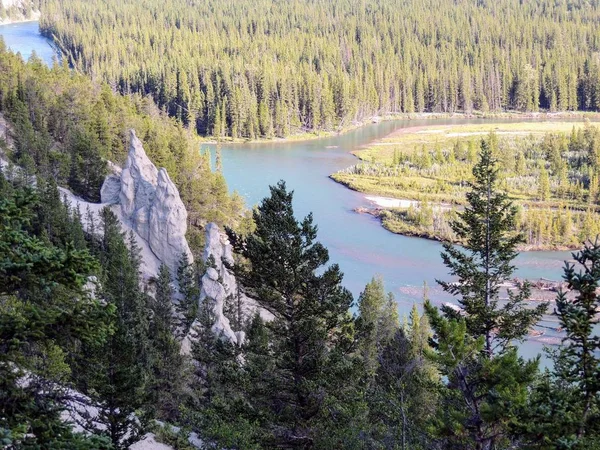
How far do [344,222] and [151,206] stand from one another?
31546 millimetres

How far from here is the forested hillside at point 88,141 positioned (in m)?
56.8

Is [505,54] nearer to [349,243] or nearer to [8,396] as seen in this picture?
[349,243]

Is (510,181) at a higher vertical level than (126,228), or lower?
lower

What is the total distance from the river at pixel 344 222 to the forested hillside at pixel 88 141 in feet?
42.0

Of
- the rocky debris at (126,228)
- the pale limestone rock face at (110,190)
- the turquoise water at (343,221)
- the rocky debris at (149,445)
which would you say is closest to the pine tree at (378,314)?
the turquoise water at (343,221)

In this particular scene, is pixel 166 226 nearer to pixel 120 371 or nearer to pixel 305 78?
pixel 120 371

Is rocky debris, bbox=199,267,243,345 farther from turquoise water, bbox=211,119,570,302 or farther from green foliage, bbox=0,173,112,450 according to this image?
green foliage, bbox=0,173,112,450

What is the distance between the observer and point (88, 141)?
57094mm

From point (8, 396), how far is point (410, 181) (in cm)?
8920

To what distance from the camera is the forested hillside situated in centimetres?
5681

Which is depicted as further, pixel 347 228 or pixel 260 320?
pixel 347 228

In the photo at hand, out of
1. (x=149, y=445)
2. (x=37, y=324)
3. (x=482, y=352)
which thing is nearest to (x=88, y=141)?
(x=149, y=445)

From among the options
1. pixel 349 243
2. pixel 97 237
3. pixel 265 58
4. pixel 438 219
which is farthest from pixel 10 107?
pixel 265 58

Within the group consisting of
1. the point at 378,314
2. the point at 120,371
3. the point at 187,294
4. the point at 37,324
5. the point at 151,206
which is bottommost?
the point at 378,314
